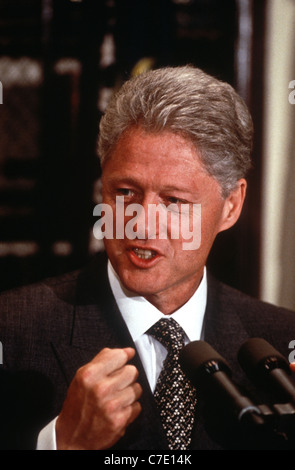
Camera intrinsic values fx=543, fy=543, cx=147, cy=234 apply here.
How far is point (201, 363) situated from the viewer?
0.93m

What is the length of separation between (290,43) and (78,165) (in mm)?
1028

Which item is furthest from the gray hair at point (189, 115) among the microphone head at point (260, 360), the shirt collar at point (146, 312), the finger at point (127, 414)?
the finger at point (127, 414)

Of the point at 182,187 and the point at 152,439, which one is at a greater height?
the point at 182,187

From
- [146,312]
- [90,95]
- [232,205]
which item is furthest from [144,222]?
[90,95]

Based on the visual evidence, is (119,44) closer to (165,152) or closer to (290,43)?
(290,43)

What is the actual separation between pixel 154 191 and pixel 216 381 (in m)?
0.46

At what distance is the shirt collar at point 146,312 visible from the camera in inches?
49.7

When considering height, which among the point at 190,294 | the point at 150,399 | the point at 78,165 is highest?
the point at 78,165

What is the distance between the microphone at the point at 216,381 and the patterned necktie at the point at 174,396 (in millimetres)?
218

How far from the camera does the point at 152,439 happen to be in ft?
3.69
